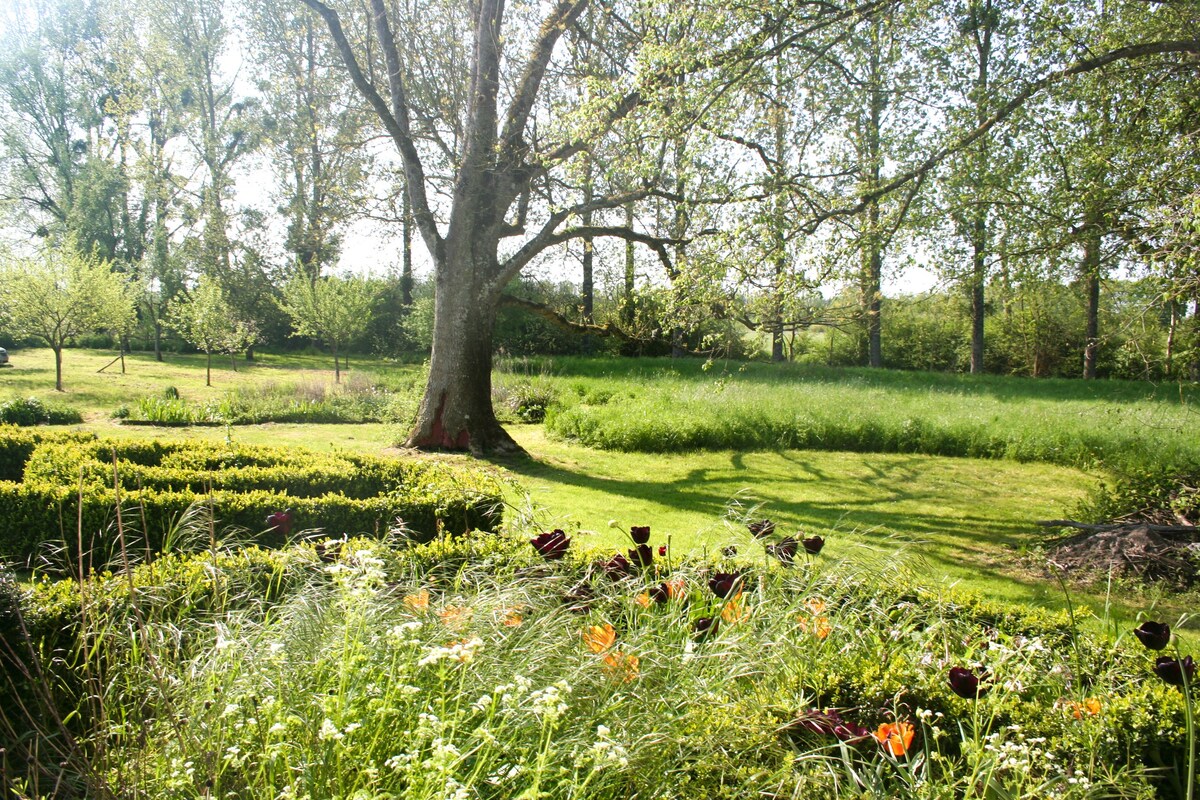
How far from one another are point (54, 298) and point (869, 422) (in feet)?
58.1

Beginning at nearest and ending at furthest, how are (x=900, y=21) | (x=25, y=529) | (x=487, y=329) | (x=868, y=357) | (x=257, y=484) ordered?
(x=25, y=529) → (x=257, y=484) → (x=900, y=21) → (x=487, y=329) → (x=868, y=357)

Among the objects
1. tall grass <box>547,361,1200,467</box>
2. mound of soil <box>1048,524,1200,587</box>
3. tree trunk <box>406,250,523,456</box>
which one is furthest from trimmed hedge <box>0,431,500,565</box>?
tall grass <box>547,361,1200,467</box>

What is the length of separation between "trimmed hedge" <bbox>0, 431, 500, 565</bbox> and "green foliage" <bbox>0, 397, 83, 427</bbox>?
736 centimetres

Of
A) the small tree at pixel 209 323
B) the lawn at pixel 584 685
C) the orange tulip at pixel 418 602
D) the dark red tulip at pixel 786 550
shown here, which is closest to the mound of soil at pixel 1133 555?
the lawn at pixel 584 685

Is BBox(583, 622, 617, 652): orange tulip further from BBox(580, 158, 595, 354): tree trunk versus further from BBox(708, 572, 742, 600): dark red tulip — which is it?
BBox(580, 158, 595, 354): tree trunk

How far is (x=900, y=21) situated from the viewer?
26.5 feet

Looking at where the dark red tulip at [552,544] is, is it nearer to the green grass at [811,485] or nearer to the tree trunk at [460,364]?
the green grass at [811,485]

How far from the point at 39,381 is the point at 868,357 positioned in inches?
998

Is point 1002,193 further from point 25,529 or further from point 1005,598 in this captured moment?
point 25,529

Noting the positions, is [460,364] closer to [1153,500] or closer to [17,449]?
[17,449]

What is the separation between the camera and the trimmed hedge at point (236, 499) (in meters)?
5.40

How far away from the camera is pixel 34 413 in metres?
13.0

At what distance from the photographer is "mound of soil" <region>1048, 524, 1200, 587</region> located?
563 centimetres

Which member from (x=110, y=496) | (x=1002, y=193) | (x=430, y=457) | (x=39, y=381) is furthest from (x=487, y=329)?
(x=39, y=381)
